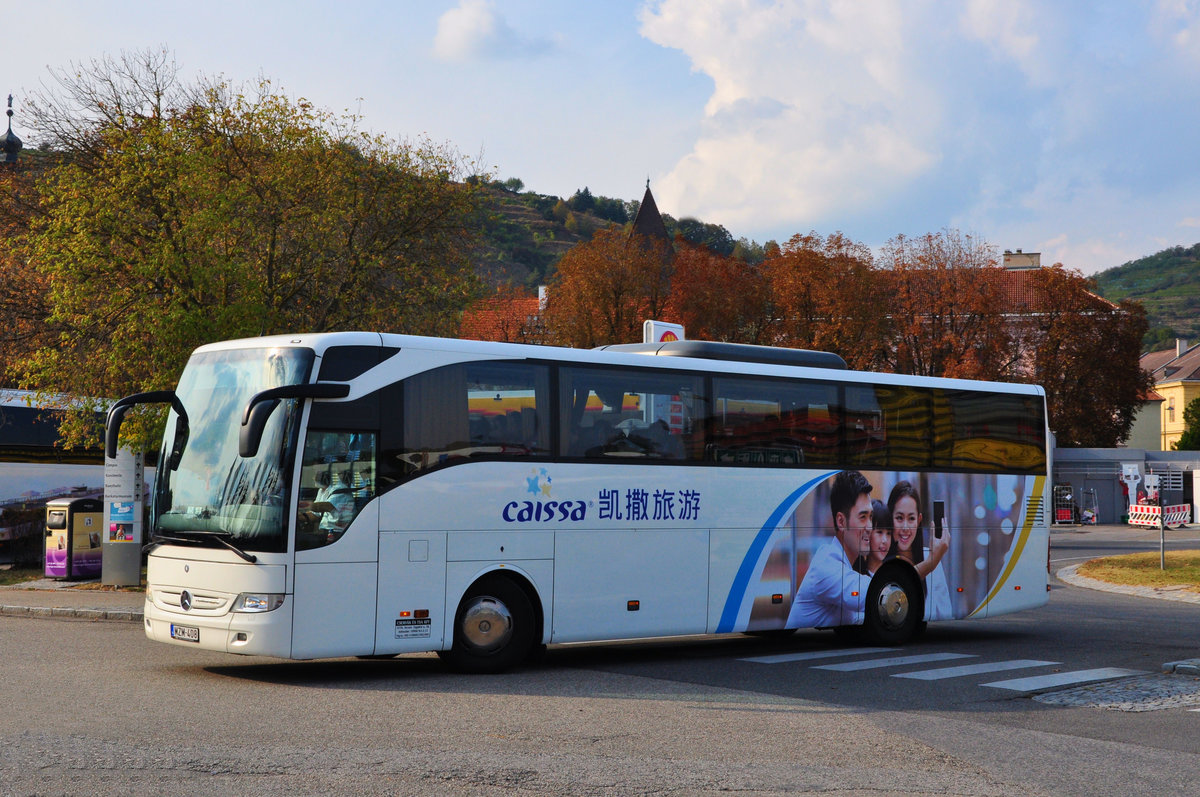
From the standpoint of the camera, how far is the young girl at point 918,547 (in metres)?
15.1

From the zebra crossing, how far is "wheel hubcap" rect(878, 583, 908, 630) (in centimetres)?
41

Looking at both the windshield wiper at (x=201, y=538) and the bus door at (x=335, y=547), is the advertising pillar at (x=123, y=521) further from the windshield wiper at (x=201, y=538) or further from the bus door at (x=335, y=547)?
the bus door at (x=335, y=547)

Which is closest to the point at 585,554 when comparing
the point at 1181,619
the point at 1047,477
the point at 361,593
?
the point at 361,593

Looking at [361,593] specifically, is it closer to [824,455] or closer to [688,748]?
[688,748]

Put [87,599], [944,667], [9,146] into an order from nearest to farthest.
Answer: [944,667], [87,599], [9,146]

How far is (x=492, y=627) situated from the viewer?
1177cm

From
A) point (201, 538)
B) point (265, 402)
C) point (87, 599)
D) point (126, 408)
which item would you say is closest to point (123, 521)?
point (87, 599)

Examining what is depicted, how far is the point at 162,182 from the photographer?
2080 centimetres

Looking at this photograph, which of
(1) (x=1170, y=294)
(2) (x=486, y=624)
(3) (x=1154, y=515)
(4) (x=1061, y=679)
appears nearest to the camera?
(2) (x=486, y=624)

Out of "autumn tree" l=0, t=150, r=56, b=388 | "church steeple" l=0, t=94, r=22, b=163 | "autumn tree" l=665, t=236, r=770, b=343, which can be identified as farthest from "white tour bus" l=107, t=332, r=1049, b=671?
"autumn tree" l=665, t=236, r=770, b=343

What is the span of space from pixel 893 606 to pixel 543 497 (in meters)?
5.35

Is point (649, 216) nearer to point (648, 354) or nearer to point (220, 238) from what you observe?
point (220, 238)

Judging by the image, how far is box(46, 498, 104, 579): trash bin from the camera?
22953mm

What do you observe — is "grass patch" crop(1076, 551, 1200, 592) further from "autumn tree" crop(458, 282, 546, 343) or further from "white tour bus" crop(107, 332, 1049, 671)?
"autumn tree" crop(458, 282, 546, 343)
